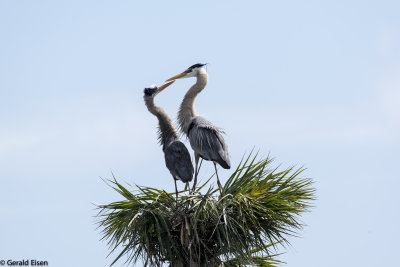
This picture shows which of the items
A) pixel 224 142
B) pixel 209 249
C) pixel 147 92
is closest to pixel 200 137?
pixel 224 142

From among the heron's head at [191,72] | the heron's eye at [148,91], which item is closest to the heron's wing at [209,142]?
the heron's eye at [148,91]

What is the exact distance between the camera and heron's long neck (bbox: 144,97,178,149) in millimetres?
11367

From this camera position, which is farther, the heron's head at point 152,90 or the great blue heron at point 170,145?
the heron's head at point 152,90

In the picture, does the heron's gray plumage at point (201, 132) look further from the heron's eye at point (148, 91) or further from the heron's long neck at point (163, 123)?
the heron's eye at point (148, 91)

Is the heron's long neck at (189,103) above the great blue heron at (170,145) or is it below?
above

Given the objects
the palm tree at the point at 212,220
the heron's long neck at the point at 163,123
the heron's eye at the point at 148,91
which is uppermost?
the heron's eye at the point at 148,91

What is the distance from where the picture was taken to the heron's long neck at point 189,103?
1177cm

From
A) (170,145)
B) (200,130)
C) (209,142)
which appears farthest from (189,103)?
(209,142)

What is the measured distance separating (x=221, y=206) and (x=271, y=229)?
2.82 ft

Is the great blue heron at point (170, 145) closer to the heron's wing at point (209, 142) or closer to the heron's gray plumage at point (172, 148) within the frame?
the heron's gray plumage at point (172, 148)

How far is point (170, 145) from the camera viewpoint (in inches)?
437

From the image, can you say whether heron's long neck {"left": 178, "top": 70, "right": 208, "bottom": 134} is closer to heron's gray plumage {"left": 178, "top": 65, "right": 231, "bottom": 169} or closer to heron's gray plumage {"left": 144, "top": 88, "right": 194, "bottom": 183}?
heron's gray plumage {"left": 178, "top": 65, "right": 231, "bottom": 169}

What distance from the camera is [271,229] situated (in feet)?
32.1

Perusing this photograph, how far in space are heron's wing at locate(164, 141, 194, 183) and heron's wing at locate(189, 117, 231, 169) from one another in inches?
8.6
